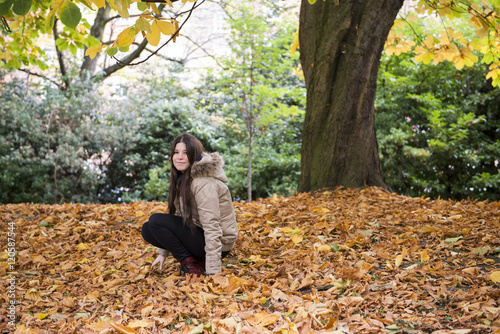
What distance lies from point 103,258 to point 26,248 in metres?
0.86

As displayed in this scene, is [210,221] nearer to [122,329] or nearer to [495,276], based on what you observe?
[122,329]

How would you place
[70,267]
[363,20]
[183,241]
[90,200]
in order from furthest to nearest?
[90,200], [363,20], [70,267], [183,241]

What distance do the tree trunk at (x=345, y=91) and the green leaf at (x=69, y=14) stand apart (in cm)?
373

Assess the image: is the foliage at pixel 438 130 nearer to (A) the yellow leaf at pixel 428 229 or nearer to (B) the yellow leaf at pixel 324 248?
(A) the yellow leaf at pixel 428 229

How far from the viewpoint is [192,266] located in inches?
120

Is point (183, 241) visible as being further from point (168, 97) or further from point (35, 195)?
point (168, 97)

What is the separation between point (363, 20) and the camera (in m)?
5.14

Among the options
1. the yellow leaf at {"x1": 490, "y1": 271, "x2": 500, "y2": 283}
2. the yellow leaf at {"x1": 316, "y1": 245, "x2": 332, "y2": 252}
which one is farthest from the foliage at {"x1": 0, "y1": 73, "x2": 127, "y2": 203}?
the yellow leaf at {"x1": 490, "y1": 271, "x2": 500, "y2": 283}

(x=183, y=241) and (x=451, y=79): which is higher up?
(x=451, y=79)

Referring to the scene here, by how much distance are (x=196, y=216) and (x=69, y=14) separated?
1.58m

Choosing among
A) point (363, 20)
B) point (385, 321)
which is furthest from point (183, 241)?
point (363, 20)

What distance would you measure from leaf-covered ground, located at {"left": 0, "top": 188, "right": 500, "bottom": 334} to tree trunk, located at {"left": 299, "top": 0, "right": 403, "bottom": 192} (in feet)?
2.65

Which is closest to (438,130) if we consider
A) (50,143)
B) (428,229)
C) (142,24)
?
(428,229)

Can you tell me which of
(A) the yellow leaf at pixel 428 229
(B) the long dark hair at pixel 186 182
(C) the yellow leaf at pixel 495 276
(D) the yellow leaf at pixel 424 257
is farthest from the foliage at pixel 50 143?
(C) the yellow leaf at pixel 495 276
